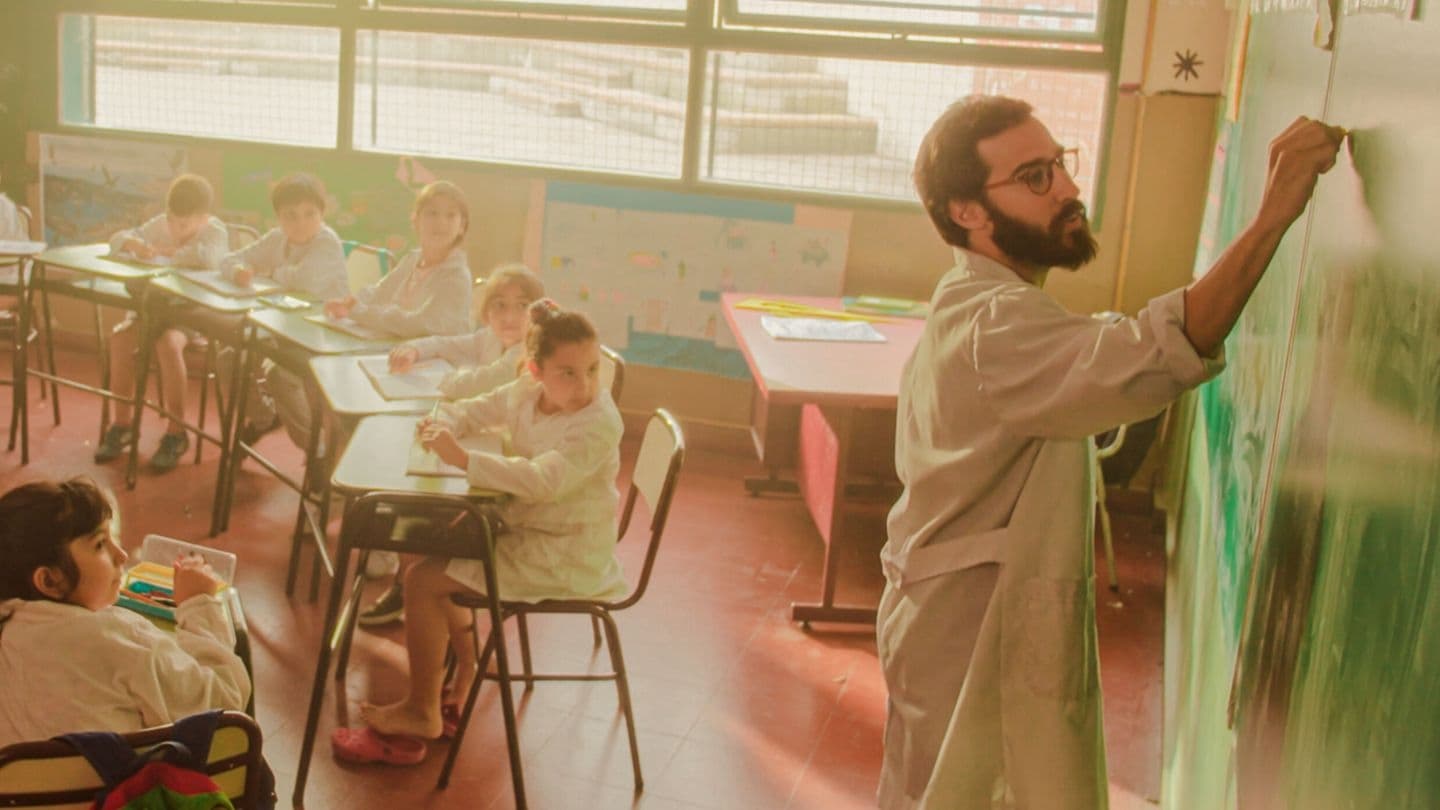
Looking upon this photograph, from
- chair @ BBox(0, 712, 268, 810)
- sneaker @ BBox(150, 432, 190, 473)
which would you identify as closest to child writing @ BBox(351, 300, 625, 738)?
chair @ BBox(0, 712, 268, 810)

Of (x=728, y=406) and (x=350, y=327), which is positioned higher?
(x=350, y=327)

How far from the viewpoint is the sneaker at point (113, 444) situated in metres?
5.11

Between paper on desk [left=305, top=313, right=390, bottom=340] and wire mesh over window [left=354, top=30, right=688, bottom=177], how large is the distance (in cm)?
183

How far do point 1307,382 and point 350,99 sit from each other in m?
5.37

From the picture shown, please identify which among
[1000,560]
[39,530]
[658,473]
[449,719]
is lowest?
[449,719]

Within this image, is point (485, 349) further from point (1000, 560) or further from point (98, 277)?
point (1000, 560)

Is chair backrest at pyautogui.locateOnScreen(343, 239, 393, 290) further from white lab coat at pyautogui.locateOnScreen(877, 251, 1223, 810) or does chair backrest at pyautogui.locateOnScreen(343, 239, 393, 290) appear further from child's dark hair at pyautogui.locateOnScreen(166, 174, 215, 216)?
white lab coat at pyautogui.locateOnScreen(877, 251, 1223, 810)

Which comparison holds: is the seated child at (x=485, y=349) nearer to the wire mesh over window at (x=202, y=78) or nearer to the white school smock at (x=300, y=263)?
the white school smock at (x=300, y=263)

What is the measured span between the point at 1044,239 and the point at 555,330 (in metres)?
1.40

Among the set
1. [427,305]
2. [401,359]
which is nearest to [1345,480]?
[401,359]

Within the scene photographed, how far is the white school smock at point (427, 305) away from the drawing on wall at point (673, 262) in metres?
1.49

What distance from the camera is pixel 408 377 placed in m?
3.70

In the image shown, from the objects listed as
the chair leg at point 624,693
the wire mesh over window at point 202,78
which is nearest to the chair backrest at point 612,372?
the chair leg at point 624,693

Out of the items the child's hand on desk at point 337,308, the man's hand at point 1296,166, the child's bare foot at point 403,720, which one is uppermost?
the man's hand at point 1296,166
